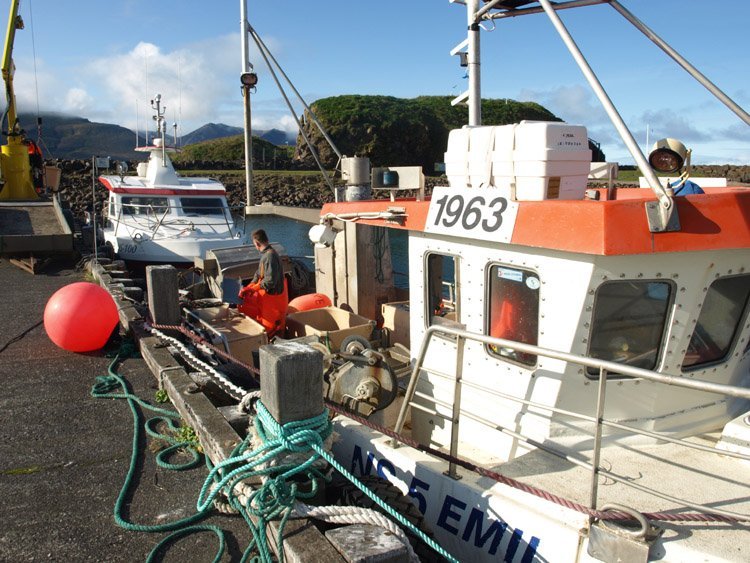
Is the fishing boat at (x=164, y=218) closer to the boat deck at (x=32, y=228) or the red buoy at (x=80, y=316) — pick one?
the boat deck at (x=32, y=228)

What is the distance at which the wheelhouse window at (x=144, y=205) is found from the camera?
54.5 feet

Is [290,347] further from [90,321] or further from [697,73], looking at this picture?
[90,321]

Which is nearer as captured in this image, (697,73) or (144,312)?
(697,73)

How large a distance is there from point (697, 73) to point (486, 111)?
236ft

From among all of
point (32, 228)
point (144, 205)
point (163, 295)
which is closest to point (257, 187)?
point (144, 205)

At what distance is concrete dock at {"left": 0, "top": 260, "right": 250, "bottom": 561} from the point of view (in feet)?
12.2

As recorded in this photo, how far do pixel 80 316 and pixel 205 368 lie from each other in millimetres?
1820

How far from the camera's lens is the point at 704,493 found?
11.9ft

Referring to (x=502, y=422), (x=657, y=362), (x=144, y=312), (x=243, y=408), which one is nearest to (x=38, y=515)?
(x=243, y=408)

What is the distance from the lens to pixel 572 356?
320 cm

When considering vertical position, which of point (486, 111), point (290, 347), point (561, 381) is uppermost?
point (486, 111)

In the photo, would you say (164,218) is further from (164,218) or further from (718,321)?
(718,321)

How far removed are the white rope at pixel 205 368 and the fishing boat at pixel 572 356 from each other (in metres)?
1.15

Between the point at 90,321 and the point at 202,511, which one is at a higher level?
the point at 90,321
